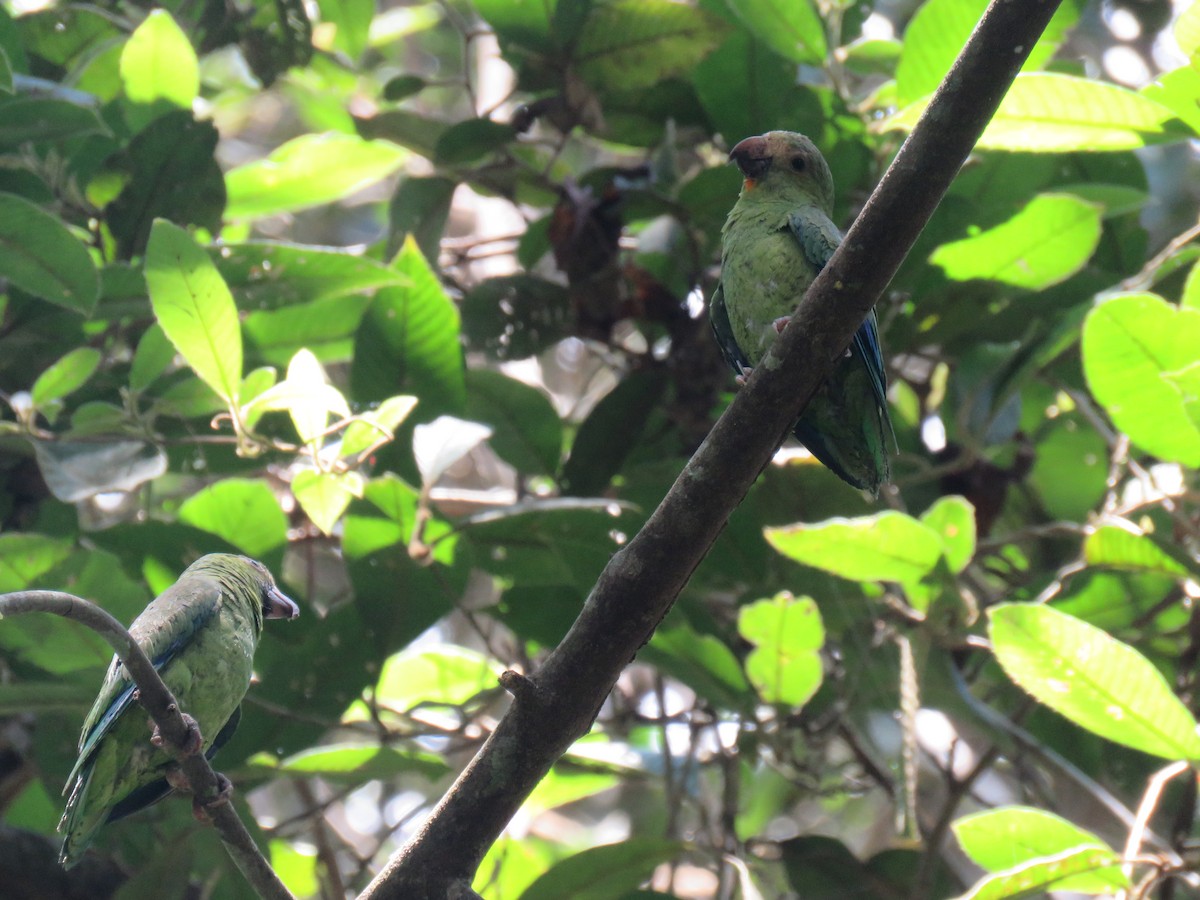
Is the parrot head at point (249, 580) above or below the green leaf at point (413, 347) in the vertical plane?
below

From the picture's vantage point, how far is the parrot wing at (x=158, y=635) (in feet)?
8.19

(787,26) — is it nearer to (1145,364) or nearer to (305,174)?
(1145,364)

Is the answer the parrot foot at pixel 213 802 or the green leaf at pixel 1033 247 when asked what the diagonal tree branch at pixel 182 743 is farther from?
the green leaf at pixel 1033 247

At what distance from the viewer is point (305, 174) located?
3.96 metres

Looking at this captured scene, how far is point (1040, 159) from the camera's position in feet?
11.9

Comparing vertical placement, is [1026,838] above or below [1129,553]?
below

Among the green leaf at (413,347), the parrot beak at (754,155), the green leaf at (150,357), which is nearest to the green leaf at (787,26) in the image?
the parrot beak at (754,155)

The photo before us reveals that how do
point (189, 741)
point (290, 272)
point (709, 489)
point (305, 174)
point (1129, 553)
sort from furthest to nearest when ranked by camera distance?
point (305, 174), point (290, 272), point (1129, 553), point (189, 741), point (709, 489)

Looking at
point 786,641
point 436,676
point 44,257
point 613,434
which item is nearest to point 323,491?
point 44,257

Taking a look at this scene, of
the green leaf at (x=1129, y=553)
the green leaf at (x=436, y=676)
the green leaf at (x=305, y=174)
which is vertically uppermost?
the green leaf at (x=305, y=174)

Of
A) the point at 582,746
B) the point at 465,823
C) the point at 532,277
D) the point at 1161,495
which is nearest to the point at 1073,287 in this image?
the point at 1161,495

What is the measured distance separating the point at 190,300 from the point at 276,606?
812 millimetres

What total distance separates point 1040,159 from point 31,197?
2.97 meters

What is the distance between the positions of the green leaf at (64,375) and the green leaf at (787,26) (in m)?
1.94
